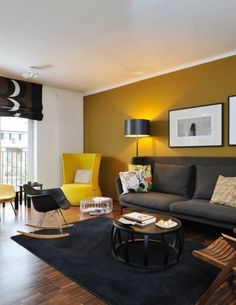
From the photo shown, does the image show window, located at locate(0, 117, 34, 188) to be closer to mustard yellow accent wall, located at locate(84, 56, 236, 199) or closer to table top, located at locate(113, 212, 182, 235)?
mustard yellow accent wall, located at locate(84, 56, 236, 199)

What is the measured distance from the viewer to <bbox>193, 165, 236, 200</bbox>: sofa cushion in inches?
139

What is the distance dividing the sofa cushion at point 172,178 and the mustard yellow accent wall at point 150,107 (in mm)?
357

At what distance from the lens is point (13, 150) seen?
555 centimetres

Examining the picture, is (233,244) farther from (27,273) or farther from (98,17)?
(98,17)

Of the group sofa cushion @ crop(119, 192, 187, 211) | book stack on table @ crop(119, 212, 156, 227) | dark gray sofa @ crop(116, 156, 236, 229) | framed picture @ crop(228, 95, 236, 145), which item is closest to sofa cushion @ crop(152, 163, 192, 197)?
dark gray sofa @ crop(116, 156, 236, 229)

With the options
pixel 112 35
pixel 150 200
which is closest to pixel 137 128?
pixel 150 200

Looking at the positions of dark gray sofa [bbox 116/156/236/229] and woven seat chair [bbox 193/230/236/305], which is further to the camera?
dark gray sofa [bbox 116/156/236/229]

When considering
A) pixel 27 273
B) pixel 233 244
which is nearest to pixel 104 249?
pixel 27 273

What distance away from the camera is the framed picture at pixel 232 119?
145 inches

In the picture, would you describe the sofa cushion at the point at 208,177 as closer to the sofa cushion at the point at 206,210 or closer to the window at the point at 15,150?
the sofa cushion at the point at 206,210

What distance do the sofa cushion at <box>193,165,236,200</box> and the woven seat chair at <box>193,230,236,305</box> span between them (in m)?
1.51

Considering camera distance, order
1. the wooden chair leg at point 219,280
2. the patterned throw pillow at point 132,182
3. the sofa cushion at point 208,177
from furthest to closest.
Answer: the patterned throw pillow at point 132,182, the sofa cushion at point 208,177, the wooden chair leg at point 219,280

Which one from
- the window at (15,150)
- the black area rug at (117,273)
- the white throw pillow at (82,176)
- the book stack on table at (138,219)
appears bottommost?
the black area rug at (117,273)

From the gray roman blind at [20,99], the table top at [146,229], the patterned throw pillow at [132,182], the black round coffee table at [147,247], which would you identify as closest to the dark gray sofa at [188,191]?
the patterned throw pillow at [132,182]
